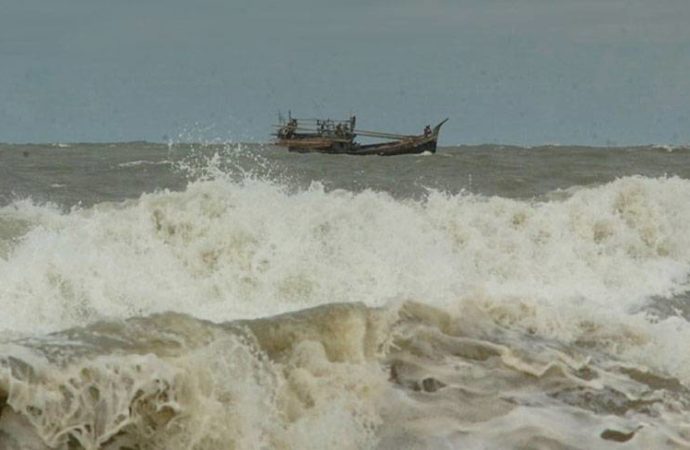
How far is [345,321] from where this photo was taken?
26.3 feet

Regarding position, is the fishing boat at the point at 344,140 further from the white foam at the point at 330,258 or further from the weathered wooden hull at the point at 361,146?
the white foam at the point at 330,258

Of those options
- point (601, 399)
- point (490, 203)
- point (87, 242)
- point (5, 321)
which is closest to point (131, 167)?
point (490, 203)

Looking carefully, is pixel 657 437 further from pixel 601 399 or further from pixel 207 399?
pixel 207 399

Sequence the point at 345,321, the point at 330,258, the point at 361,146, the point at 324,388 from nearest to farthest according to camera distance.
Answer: the point at 324,388 → the point at 345,321 → the point at 330,258 → the point at 361,146

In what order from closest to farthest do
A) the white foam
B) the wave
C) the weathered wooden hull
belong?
the wave
the white foam
the weathered wooden hull

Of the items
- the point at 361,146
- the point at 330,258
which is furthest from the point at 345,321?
the point at 361,146

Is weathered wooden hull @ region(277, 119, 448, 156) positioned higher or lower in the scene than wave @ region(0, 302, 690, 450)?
lower

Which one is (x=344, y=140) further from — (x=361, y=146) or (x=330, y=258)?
(x=330, y=258)

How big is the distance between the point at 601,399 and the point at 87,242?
5002 mm

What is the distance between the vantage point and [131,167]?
80.8ft

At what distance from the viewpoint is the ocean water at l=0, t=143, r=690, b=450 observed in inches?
257

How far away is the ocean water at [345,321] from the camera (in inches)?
257

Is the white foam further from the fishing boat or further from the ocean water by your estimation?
the fishing boat

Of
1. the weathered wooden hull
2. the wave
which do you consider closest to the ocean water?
the wave
